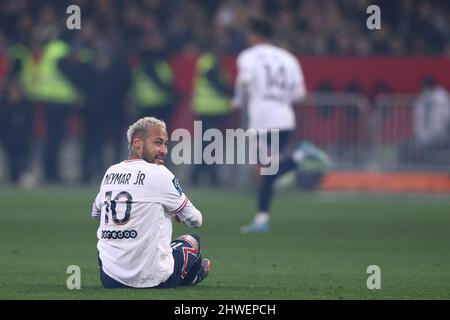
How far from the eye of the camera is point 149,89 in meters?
26.2

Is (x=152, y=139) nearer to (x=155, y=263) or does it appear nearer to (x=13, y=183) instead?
(x=155, y=263)

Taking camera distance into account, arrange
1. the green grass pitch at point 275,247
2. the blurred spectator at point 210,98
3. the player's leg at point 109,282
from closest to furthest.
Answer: the player's leg at point 109,282 < the green grass pitch at point 275,247 < the blurred spectator at point 210,98

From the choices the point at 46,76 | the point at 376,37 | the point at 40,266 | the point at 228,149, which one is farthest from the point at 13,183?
the point at 40,266

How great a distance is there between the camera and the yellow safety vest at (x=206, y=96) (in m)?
25.7

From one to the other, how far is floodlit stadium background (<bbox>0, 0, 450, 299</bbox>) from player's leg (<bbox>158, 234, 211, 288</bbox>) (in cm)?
398

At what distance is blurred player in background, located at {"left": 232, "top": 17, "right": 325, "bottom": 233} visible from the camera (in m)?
17.8

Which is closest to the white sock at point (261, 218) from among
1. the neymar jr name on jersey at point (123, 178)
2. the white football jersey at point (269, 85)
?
the white football jersey at point (269, 85)

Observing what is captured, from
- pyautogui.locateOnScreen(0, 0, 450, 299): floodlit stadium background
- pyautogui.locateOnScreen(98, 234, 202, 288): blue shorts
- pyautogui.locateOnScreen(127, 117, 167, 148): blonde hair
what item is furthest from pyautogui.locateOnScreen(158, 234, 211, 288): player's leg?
pyautogui.locateOnScreen(0, 0, 450, 299): floodlit stadium background

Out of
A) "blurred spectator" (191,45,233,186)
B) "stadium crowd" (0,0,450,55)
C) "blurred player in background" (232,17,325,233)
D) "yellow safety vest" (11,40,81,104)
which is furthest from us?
"stadium crowd" (0,0,450,55)

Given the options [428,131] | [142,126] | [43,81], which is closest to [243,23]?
[428,131]

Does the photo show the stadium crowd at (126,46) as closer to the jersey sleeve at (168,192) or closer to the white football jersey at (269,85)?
the white football jersey at (269,85)

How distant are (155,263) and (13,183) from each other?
48.9ft

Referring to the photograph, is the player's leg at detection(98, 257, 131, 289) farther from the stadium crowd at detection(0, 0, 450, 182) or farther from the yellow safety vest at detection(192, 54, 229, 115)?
the yellow safety vest at detection(192, 54, 229, 115)

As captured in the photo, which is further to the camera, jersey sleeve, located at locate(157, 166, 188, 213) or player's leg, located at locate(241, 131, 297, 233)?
player's leg, located at locate(241, 131, 297, 233)
